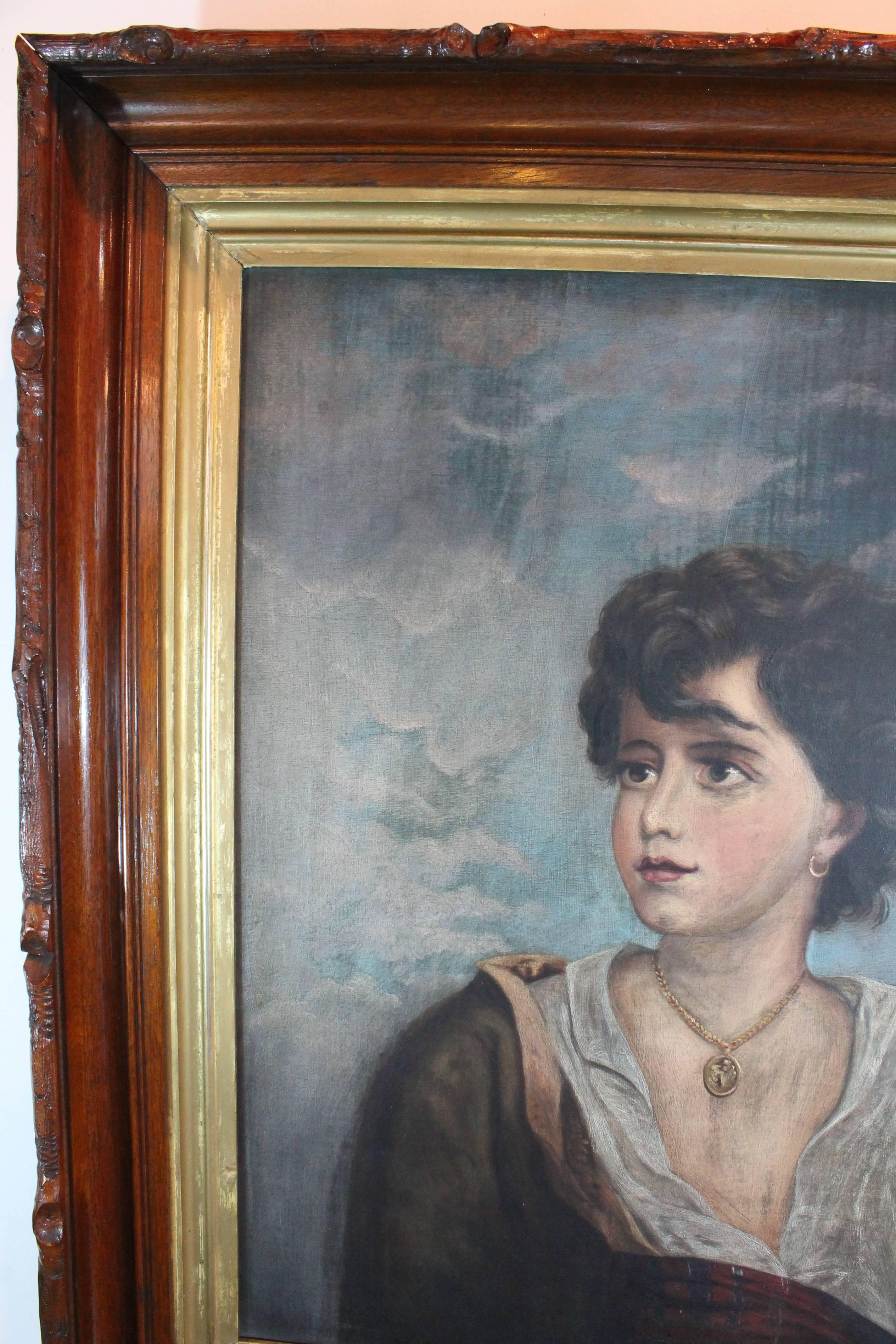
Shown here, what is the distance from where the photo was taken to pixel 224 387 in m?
1.32

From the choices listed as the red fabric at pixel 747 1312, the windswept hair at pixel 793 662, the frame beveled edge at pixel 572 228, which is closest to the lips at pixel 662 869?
the windswept hair at pixel 793 662

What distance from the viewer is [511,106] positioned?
1.23 metres

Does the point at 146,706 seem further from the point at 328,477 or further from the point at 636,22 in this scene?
the point at 636,22

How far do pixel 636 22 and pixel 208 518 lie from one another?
0.93 metres

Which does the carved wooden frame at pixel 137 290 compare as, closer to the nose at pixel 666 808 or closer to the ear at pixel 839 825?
the nose at pixel 666 808

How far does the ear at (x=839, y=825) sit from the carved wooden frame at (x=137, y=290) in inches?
32.8

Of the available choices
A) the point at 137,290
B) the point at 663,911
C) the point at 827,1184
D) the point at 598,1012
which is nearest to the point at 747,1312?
the point at 827,1184

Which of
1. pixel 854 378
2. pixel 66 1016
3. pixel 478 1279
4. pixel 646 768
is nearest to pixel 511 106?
pixel 854 378

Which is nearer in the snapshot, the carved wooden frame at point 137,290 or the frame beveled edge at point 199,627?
the carved wooden frame at point 137,290

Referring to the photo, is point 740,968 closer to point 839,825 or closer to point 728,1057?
point 728,1057

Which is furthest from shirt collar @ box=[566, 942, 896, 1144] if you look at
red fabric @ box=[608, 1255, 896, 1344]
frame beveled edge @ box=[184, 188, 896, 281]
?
frame beveled edge @ box=[184, 188, 896, 281]

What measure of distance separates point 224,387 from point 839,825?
105 cm

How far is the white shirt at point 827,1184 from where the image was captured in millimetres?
1272

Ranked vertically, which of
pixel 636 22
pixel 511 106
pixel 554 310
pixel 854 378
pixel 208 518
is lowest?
pixel 208 518
